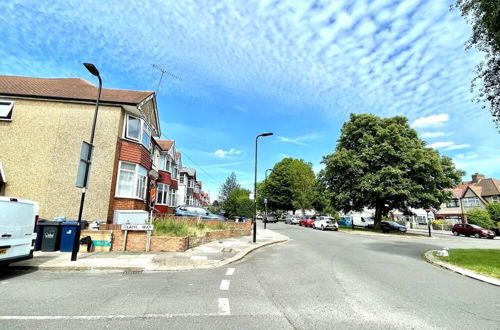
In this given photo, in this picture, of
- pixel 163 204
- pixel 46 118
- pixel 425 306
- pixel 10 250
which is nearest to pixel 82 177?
pixel 10 250

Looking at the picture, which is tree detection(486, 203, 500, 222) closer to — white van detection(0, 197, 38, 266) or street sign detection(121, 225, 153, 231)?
street sign detection(121, 225, 153, 231)

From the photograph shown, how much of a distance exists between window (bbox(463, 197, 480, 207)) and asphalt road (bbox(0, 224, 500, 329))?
53784 mm

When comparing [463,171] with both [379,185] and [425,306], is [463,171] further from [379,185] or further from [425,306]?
[425,306]

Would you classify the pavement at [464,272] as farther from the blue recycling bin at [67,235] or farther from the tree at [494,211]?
the tree at [494,211]

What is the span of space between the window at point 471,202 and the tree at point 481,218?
12.8 meters

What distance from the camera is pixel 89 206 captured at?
14945 millimetres

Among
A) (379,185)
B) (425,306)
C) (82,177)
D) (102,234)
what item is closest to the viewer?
(425,306)

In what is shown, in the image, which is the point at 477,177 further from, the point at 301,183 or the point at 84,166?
the point at 84,166

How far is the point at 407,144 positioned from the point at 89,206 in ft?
105

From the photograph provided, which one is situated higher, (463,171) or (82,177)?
(463,171)

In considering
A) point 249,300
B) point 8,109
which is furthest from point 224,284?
point 8,109

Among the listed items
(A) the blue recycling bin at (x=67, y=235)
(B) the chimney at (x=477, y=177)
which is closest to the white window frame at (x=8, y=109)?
(A) the blue recycling bin at (x=67, y=235)

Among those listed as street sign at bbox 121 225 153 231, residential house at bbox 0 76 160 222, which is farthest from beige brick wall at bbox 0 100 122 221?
street sign at bbox 121 225 153 231

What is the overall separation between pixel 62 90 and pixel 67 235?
10.7m
